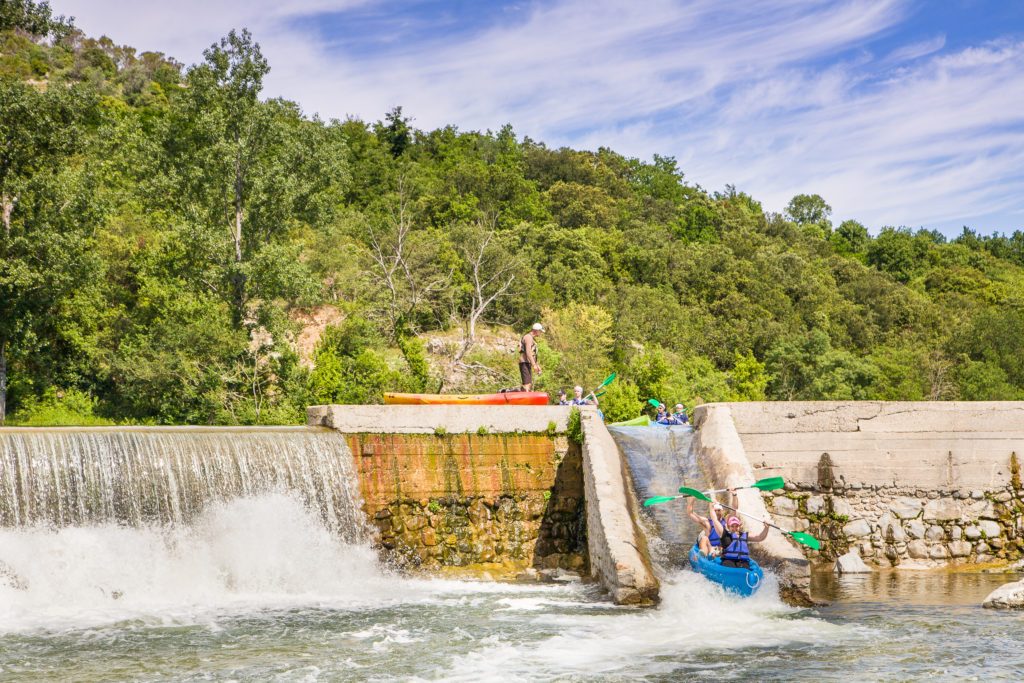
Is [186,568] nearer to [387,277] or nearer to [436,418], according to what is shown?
[436,418]

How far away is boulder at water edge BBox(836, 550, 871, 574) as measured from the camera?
49.1 feet

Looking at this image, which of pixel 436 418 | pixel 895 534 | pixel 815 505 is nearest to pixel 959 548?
pixel 895 534

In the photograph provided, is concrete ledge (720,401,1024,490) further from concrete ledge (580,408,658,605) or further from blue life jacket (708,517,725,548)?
blue life jacket (708,517,725,548)

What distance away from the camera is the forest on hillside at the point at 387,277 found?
936 inches

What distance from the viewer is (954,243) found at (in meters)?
63.1

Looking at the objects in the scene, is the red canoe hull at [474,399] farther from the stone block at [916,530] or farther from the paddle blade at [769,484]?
the stone block at [916,530]

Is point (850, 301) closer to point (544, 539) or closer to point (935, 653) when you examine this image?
point (544, 539)

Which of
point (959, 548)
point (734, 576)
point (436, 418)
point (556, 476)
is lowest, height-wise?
point (959, 548)

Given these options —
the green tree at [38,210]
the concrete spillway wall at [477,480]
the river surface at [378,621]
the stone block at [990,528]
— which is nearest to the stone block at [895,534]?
the river surface at [378,621]

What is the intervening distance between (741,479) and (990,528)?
466 centimetres

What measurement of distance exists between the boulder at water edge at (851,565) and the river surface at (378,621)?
1.23 ft

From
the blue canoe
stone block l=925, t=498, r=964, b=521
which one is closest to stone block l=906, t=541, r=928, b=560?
stone block l=925, t=498, r=964, b=521

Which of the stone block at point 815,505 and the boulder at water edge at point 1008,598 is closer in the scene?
the boulder at water edge at point 1008,598

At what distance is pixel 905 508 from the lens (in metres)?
15.4
